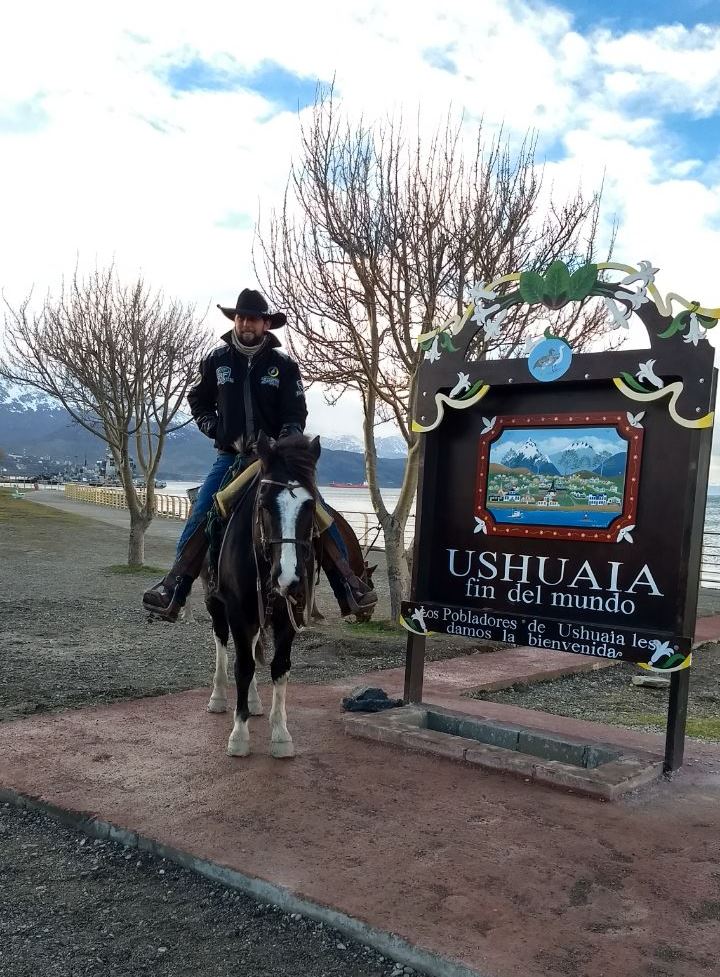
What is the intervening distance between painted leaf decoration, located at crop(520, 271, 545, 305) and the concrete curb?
431 cm

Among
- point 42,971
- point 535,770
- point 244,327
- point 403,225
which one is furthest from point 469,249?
point 42,971

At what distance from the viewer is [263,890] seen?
3.83m

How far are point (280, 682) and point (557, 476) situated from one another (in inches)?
94.5

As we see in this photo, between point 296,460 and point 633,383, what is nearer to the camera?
point 296,460

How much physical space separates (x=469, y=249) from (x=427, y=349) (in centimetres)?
433

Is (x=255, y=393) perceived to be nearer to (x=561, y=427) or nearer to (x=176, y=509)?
(x=561, y=427)

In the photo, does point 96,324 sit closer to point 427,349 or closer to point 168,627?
point 168,627

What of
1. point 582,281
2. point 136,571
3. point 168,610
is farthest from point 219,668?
point 136,571

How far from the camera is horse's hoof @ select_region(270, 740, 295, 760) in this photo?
18.6ft

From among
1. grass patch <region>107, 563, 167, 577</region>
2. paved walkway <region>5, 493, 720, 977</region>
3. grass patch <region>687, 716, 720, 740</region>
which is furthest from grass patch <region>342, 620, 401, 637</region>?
grass patch <region>107, 563, 167, 577</region>

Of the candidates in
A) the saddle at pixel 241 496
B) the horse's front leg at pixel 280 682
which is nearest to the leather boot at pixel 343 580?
the saddle at pixel 241 496

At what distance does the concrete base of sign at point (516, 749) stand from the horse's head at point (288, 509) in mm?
1450

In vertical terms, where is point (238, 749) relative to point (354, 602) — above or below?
below

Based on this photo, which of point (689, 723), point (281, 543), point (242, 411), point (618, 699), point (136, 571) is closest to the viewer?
point (281, 543)
